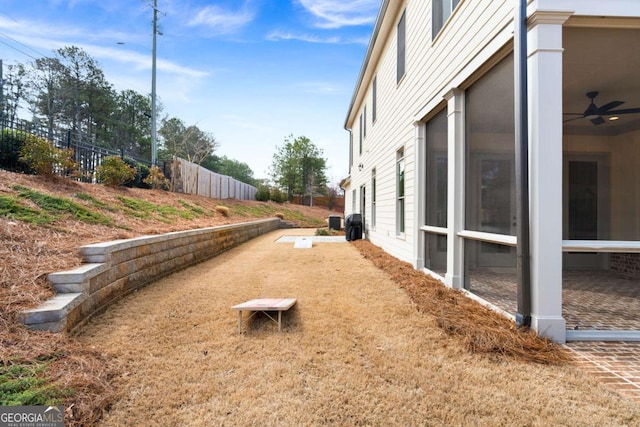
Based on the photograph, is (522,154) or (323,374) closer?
(323,374)

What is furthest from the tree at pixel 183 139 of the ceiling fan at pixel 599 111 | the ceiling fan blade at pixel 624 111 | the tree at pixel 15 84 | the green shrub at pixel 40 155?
the ceiling fan blade at pixel 624 111

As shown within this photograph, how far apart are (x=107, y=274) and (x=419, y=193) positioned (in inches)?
188

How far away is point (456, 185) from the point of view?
13.3 feet

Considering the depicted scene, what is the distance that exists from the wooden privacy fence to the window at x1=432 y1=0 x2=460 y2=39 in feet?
36.9

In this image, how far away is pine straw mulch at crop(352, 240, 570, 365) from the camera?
246 cm

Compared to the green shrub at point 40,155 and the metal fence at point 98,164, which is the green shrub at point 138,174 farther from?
the green shrub at point 40,155

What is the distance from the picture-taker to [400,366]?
91.0 inches

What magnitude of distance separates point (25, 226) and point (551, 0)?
6.44 m

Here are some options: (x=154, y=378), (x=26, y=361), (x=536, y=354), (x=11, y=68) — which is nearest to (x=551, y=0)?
(x=536, y=354)

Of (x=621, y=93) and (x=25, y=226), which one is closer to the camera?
(x=25, y=226)

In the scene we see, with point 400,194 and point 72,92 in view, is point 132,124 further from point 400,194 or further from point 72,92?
point 400,194

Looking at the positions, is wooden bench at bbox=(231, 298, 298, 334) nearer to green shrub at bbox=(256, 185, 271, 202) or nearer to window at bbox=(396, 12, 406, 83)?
window at bbox=(396, 12, 406, 83)

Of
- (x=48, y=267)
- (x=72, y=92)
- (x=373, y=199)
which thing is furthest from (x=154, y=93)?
(x=72, y=92)

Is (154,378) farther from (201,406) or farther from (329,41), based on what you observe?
(329,41)
